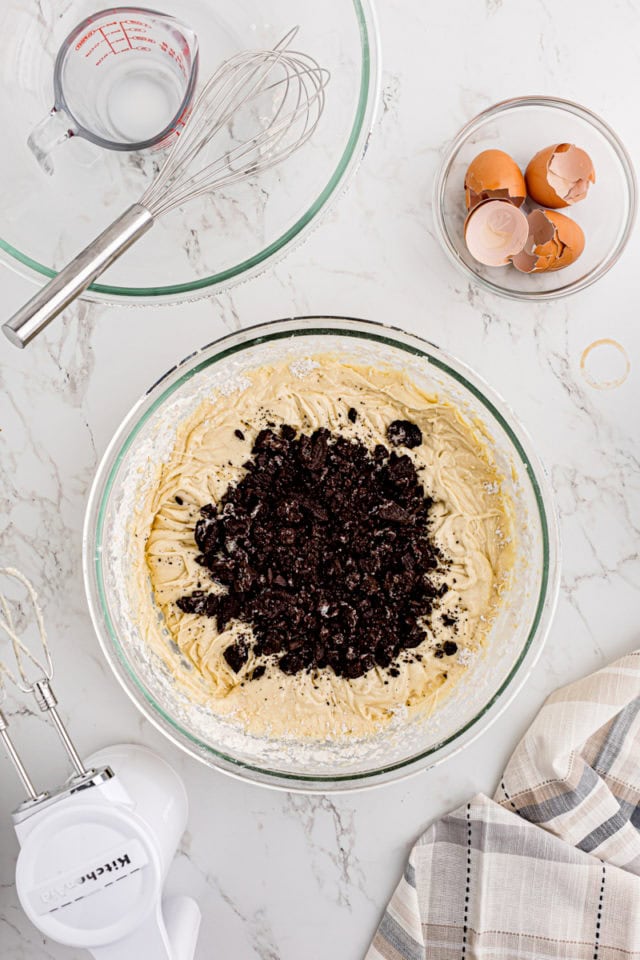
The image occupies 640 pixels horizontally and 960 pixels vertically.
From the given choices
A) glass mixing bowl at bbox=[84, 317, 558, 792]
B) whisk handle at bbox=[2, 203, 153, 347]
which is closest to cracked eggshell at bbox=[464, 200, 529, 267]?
glass mixing bowl at bbox=[84, 317, 558, 792]

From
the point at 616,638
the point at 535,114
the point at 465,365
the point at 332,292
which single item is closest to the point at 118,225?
the point at 332,292

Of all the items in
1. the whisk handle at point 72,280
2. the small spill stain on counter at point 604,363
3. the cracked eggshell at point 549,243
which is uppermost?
the cracked eggshell at point 549,243

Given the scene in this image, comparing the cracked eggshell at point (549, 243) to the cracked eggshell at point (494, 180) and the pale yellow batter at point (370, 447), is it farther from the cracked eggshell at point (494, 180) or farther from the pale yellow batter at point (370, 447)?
the pale yellow batter at point (370, 447)

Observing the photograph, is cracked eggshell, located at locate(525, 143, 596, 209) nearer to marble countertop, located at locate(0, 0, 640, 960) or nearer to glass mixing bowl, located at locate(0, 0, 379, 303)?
marble countertop, located at locate(0, 0, 640, 960)

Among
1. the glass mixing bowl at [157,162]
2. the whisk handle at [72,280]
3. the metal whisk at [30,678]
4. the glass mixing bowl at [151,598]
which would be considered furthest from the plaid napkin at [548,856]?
the whisk handle at [72,280]

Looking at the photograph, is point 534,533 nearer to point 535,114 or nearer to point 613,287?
point 613,287

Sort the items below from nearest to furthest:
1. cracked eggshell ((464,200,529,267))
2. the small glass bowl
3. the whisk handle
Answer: the whisk handle
cracked eggshell ((464,200,529,267))
the small glass bowl

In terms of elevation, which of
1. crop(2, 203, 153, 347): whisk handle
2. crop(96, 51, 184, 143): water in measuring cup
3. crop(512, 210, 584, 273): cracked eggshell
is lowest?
crop(2, 203, 153, 347): whisk handle
